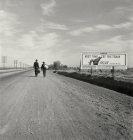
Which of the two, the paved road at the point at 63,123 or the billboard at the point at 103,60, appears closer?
the paved road at the point at 63,123

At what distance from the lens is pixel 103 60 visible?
24.3 meters

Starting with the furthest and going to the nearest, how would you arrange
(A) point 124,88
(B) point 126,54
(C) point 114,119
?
(B) point 126,54 → (A) point 124,88 → (C) point 114,119

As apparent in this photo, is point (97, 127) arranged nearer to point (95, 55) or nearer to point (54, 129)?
point (54, 129)

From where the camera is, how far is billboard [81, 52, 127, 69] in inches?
927

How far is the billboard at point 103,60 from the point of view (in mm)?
23547

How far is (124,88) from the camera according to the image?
973cm

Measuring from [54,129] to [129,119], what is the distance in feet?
7.12

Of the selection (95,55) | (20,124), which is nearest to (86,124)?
(20,124)

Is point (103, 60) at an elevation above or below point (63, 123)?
above

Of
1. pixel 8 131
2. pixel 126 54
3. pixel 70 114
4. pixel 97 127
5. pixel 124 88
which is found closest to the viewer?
pixel 8 131

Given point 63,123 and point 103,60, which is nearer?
point 63,123

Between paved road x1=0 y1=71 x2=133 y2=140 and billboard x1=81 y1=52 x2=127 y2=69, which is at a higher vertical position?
billboard x1=81 y1=52 x2=127 y2=69

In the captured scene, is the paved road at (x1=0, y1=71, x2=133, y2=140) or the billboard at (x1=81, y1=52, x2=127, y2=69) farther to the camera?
the billboard at (x1=81, y1=52, x2=127, y2=69)

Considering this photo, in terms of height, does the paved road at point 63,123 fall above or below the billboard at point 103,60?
below
